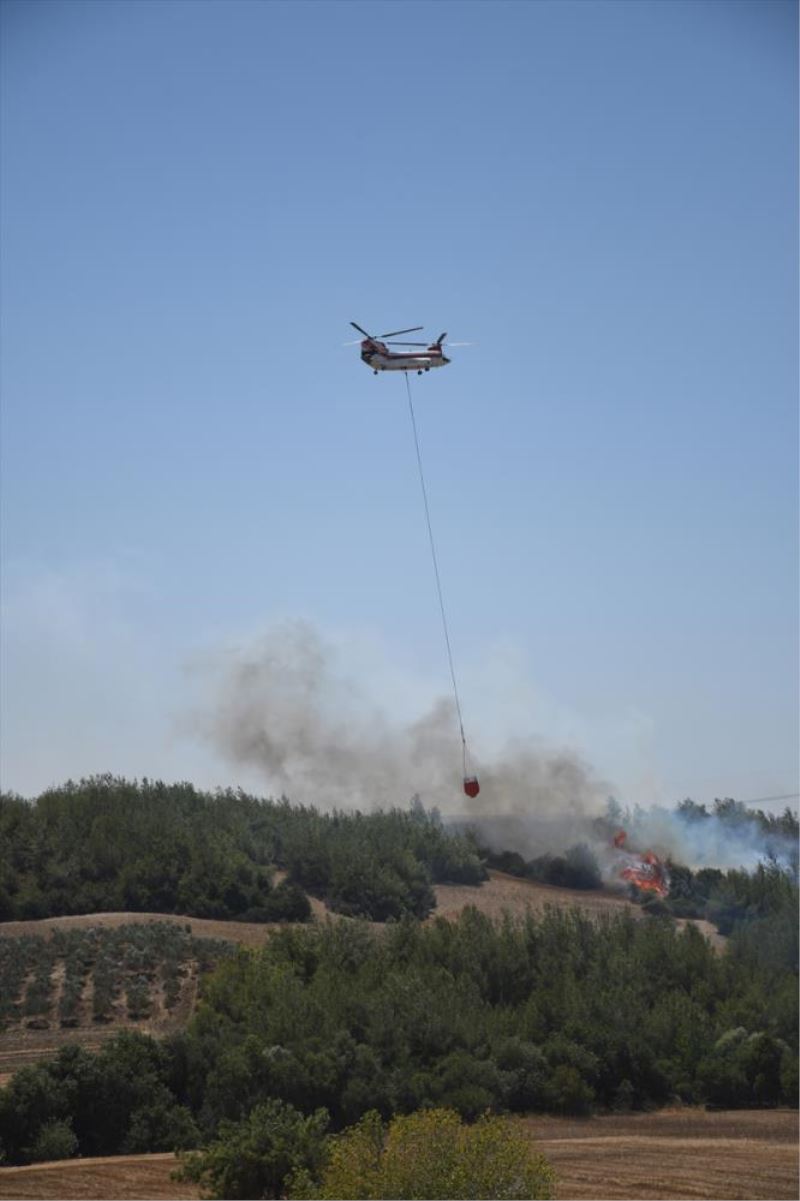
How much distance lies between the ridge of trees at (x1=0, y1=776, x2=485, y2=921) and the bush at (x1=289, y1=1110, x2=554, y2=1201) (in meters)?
50.8

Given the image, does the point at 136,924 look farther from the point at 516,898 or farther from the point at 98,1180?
the point at 98,1180

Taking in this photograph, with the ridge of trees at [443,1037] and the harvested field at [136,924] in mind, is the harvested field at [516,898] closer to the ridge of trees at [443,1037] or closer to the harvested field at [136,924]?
the harvested field at [136,924]

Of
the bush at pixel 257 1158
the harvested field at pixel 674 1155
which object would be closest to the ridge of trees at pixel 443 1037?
the harvested field at pixel 674 1155

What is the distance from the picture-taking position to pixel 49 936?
244 ft

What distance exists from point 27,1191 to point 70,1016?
19.9m

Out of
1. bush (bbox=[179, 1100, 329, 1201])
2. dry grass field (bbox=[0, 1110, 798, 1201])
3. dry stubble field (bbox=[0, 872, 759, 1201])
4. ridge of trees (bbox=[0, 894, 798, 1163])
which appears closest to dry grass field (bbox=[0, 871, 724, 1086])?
dry stubble field (bbox=[0, 872, 759, 1201])

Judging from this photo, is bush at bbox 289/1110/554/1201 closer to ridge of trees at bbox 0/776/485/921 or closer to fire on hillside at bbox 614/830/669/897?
ridge of trees at bbox 0/776/485/921

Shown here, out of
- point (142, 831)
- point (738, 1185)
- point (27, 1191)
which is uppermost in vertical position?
point (142, 831)

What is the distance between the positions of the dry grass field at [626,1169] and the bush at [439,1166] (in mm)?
6695

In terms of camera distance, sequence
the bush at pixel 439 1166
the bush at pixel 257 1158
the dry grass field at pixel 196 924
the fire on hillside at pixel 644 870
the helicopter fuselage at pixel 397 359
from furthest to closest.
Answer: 1. the fire on hillside at pixel 644 870
2. the dry grass field at pixel 196 924
3. the helicopter fuselage at pixel 397 359
4. the bush at pixel 257 1158
5. the bush at pixel 439 1166

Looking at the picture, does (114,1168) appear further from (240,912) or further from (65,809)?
(65,809)

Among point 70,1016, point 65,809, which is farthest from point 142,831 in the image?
point 70,1016

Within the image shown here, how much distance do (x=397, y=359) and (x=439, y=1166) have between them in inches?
1130

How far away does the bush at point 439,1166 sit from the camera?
1202 inches
